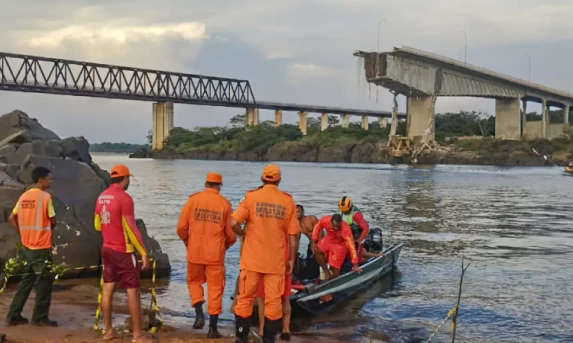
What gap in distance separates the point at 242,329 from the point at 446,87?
86.7 m

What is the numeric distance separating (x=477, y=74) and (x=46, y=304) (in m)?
91.0

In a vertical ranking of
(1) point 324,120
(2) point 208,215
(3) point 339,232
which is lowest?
(3) point 339,232

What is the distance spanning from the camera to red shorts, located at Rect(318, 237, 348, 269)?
11.8m

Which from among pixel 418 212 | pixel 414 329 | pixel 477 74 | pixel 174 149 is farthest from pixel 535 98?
pixel 414 329

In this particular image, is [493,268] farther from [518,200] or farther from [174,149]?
[174,149]

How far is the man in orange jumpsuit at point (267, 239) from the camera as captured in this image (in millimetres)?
7645

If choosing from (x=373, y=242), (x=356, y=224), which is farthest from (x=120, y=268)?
(x=373, y=242)

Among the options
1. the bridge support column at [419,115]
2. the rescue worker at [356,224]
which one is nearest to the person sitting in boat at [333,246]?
the rescue worker at [356,224]

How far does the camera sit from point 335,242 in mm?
11805

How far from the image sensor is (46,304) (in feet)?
29.1

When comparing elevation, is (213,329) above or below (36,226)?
below

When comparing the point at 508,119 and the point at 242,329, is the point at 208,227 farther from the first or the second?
the point at 508,119

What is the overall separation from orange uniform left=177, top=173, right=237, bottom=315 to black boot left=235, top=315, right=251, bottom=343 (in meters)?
0.81

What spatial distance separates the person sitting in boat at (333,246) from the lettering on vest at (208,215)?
129 inches
